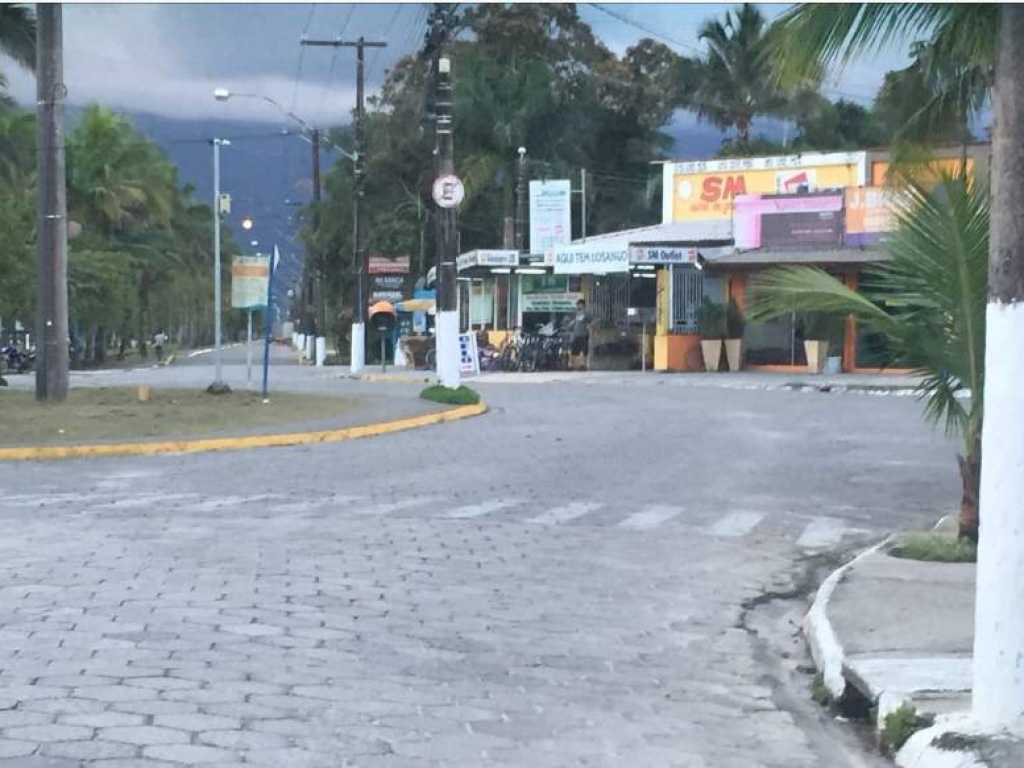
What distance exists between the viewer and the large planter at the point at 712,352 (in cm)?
3628

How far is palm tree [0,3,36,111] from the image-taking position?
84.3 ft

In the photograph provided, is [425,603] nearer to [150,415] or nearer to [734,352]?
[150,415]

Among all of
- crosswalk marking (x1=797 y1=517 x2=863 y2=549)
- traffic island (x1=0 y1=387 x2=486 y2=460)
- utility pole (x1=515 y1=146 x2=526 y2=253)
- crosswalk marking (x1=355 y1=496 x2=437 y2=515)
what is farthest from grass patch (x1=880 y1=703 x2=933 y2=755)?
utility pole (x1=515 y1=146 x2=526 y2=253)

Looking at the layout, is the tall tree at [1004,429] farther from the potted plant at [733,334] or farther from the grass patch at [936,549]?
the potted plant at [733,334]

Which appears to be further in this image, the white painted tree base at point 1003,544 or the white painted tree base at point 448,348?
the white painted tree base at point 448,348

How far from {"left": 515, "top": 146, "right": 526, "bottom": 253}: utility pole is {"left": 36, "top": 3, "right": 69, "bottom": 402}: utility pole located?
29930mm

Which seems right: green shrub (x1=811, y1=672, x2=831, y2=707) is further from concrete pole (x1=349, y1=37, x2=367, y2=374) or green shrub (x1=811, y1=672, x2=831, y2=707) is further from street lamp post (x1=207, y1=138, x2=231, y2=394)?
concrete pole (x1=349, y1=37, x2=367, y2=374)

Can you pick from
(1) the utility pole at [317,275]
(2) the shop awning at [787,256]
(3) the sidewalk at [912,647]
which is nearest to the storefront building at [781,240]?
(2) the shop awning at [787,256]

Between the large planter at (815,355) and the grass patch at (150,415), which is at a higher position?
the large planter at (815,355)

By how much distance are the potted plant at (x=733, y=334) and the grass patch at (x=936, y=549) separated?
1049 inches

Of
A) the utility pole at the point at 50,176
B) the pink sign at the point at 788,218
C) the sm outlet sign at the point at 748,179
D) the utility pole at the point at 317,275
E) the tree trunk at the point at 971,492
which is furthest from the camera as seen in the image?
the utility pole at the point at 317,275

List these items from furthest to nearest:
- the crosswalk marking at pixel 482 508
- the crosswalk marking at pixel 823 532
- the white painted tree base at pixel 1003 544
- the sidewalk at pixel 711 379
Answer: the sidewalk at pixel 711 379 < the crosswalk marking at pixel 482 508 < the crosswalk marking at pixel 823 532 < the white painted tree base at pixel 1003 544

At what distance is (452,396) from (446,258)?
252 centimetres

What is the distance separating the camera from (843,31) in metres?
7.98
